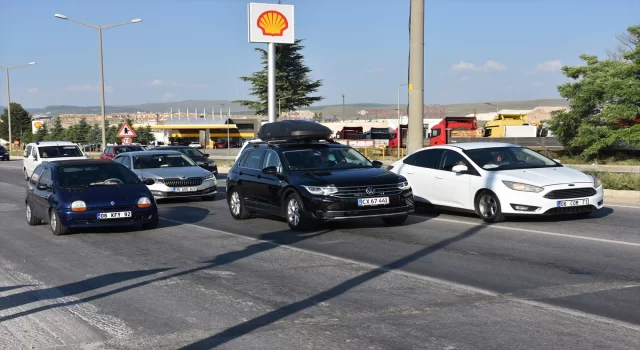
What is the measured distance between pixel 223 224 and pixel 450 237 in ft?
15.5

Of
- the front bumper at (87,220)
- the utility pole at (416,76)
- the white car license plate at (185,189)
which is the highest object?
the utility pole at (416,76)

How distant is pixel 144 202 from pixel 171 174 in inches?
239

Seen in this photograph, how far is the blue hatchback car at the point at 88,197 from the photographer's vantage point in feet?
41.2

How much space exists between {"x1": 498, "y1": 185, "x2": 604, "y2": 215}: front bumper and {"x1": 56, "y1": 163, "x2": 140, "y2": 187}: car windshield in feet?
21.9

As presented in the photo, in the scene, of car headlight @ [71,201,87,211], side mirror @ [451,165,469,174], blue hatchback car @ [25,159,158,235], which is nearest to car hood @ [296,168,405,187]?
side mirror @ [451,165,469,174]

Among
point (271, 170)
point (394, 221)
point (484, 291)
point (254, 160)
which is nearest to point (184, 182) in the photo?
point (254, 160)

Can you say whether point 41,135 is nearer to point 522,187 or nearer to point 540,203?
point 522,187

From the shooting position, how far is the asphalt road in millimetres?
5957

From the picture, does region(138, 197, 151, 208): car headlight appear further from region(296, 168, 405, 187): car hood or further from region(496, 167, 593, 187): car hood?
region(496, 167, 593, 187): car hood

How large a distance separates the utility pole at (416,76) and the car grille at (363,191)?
8580 millimetres

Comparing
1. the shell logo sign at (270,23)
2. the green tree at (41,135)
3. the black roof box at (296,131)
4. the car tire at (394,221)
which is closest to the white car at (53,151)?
the shell logo sign at (270,23)

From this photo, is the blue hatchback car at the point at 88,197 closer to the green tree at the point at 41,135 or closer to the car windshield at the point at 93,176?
the car windshield at the point at 93,176

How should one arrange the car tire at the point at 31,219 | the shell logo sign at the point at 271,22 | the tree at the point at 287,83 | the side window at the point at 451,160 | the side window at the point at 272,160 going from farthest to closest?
the tree at the point at 287,83 < the shell logo sign at the point at 271,22 < the car tire at the point at 31,219 < the side window at the point at 451,160 < the side window at the point at 272,160

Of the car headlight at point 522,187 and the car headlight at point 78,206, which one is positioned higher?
the car headlight at point 522,187
